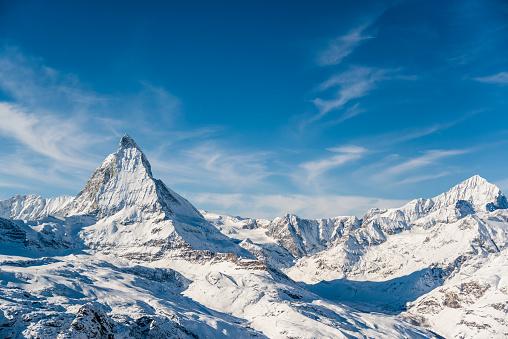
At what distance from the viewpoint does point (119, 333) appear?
16500cm

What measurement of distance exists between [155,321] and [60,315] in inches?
2153

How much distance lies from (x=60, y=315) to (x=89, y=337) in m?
17.8

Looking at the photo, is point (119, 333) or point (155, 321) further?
point (155, 321)

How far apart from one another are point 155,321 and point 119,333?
26.3 meters

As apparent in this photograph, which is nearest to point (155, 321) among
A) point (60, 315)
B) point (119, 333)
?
point (119, 333)

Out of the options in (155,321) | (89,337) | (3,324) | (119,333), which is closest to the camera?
(89,337)

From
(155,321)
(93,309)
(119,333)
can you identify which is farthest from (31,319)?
(155,321)

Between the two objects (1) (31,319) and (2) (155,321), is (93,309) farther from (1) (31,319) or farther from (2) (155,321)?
(2) (155,321)

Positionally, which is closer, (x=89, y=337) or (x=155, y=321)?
(x=89, y=337)

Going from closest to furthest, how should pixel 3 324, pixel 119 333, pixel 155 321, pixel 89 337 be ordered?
pixel 89 337, pixel 3 324, pixel 119 333, pixel 155 321

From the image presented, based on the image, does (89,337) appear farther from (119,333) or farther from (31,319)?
(119,333)

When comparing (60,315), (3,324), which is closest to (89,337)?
(60,315)

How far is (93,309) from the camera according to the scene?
13500 centimetres

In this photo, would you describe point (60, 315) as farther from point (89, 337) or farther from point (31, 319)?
point (89, 337)
